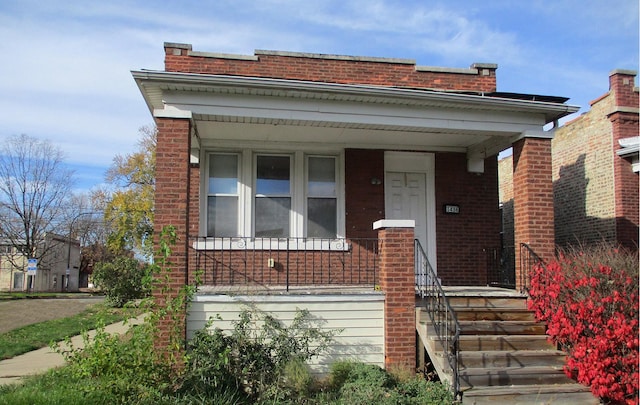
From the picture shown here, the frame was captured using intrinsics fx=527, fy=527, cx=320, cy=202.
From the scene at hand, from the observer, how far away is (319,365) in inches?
287

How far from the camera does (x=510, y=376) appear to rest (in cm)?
623

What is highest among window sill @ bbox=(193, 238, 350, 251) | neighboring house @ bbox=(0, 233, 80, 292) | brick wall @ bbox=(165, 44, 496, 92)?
brick wall @ bbox=(165, 44, 496, 92)

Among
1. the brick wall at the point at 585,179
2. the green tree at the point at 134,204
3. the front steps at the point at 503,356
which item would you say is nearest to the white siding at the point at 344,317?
the front steps at the point at 503,356

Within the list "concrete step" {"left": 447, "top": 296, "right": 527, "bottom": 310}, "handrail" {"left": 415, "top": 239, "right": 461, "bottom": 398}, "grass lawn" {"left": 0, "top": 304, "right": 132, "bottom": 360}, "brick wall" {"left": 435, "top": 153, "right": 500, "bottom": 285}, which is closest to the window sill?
"grass lawn" {"left": 0, "top": 304, "right": 132, "bottom": 360}

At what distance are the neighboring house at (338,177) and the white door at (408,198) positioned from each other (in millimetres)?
28

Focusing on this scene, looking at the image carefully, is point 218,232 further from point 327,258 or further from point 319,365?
point 319,365

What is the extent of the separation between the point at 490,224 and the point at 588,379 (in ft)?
15.4

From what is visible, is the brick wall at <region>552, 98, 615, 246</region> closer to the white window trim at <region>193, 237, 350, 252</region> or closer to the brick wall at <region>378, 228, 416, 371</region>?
the white window trim at <region>193, 237, 350, 252</region>

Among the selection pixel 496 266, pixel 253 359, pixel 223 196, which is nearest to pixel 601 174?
pixel 496 266

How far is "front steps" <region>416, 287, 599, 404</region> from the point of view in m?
5.98

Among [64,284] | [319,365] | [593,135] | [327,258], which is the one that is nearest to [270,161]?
[327,258]

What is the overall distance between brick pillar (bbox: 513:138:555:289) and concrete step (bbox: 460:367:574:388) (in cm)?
196

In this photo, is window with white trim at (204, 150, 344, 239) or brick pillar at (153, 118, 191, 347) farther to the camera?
window with white trim at (204, 150, 344, 239)

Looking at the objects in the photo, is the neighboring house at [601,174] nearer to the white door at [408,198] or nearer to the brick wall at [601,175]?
the brick wall at [601,175]
